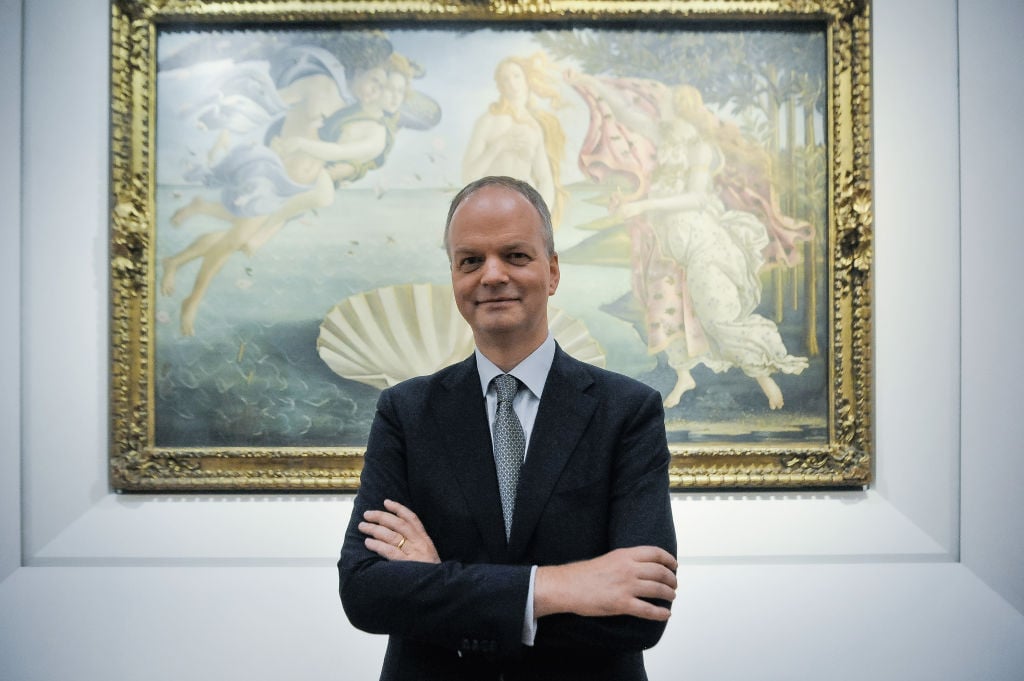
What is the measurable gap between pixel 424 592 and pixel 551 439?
0.46m

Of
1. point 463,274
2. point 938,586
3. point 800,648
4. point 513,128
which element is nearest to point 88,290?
point 513,128

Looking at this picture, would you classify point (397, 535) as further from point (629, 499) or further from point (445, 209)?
point (445, 209)

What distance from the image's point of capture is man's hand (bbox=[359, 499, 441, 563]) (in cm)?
171

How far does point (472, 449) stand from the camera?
1761mm

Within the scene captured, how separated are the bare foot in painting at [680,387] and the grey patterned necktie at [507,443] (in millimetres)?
1435

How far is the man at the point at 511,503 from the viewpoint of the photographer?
159 centimetres

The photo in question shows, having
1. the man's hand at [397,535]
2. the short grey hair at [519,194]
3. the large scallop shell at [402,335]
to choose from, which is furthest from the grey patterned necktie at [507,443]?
the large scallop shell at [402,335]

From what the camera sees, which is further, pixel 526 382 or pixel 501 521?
pixel 526 382

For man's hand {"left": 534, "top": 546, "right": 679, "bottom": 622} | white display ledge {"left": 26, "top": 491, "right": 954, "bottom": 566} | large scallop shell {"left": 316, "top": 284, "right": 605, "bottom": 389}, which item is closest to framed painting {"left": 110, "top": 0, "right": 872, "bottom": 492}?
large scallop shell {"left": 316, "top": 284, "right": 605, "bottom": 389}

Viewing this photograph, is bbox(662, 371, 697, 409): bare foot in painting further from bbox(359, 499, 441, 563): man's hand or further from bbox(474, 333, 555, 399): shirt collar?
bbox(359, 499, 441, 563): man's hand

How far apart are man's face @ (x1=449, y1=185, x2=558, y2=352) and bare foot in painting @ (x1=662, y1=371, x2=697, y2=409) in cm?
148

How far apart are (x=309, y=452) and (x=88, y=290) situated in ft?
4.02

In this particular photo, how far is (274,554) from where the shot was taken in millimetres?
3018

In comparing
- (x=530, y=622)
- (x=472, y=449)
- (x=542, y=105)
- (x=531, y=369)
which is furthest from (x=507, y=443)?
(x=542, y=105)
